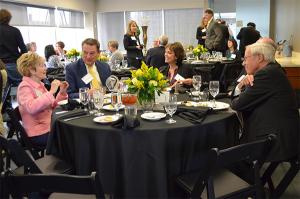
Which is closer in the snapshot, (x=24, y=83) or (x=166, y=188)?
(x=166, y=188)

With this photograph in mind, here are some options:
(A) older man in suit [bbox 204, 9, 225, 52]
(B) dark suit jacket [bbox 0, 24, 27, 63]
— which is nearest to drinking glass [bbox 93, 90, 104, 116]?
(B) dark suit jacket [bbox 0, 24, 27, 63]

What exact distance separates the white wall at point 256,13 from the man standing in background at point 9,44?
6124 millimetres

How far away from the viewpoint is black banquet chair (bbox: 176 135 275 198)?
157 cm

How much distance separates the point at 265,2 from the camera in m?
8.52

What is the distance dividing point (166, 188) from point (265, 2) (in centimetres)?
772

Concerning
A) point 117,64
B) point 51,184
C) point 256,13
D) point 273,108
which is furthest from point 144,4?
point 51,184

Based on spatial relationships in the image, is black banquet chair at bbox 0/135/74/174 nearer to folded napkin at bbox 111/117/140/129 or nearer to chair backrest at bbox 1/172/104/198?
chair backrest at bbox 1/172/104/198

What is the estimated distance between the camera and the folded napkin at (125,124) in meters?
2.02

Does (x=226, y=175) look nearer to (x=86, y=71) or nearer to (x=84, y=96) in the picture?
(x=84, y=96)

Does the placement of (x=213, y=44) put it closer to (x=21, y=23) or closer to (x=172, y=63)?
(x=172, y=63)

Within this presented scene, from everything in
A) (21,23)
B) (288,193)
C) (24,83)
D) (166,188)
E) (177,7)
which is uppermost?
(177,7)

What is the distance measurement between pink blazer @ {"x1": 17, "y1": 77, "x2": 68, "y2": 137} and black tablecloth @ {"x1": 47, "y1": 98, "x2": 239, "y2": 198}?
0.54m

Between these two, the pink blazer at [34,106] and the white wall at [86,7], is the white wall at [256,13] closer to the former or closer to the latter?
the white wall at [86,7]

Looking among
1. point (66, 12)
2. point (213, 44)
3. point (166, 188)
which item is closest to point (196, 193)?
point (166, 188)
